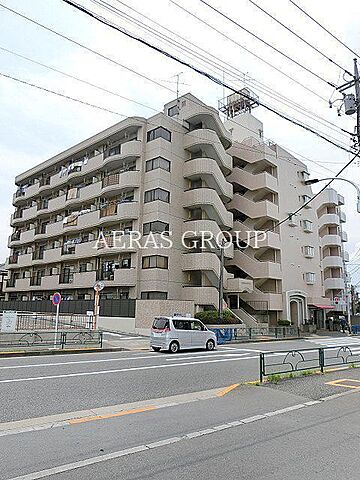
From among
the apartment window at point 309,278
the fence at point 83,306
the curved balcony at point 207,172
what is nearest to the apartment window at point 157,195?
the curved balcony at point 207,172

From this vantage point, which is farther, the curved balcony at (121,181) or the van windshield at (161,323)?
the curved balcony at (121,181)

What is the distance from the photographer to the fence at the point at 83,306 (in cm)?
2767

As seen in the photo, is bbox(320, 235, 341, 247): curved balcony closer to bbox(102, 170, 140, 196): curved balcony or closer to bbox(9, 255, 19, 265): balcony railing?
bbox(102, 170, 140, 196): curved balcony

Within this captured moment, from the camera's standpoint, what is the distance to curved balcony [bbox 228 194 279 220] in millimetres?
34625

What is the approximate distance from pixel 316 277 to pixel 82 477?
39.0m

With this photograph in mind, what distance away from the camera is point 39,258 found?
4047 centimetres

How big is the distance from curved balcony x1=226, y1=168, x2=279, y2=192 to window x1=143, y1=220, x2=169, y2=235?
1041cm

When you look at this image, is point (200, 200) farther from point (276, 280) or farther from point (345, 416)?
point (345, 416)

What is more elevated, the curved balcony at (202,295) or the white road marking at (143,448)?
the curved balcony at (202,295)

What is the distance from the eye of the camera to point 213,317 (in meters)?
26.8

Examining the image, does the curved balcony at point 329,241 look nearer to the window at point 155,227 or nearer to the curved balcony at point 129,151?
the window at point 155,227

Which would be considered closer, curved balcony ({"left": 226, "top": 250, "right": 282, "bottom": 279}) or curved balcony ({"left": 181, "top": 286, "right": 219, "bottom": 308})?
curved balcony ({"left": 181, "top": 286, "right": 219, "bottom": 308})

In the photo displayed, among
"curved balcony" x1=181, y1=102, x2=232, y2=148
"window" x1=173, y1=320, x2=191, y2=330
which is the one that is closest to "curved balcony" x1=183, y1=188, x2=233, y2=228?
"curved balcony" x1=181, y1=102, x2=232, y2=148

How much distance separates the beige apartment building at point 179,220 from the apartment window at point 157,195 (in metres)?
0.08
